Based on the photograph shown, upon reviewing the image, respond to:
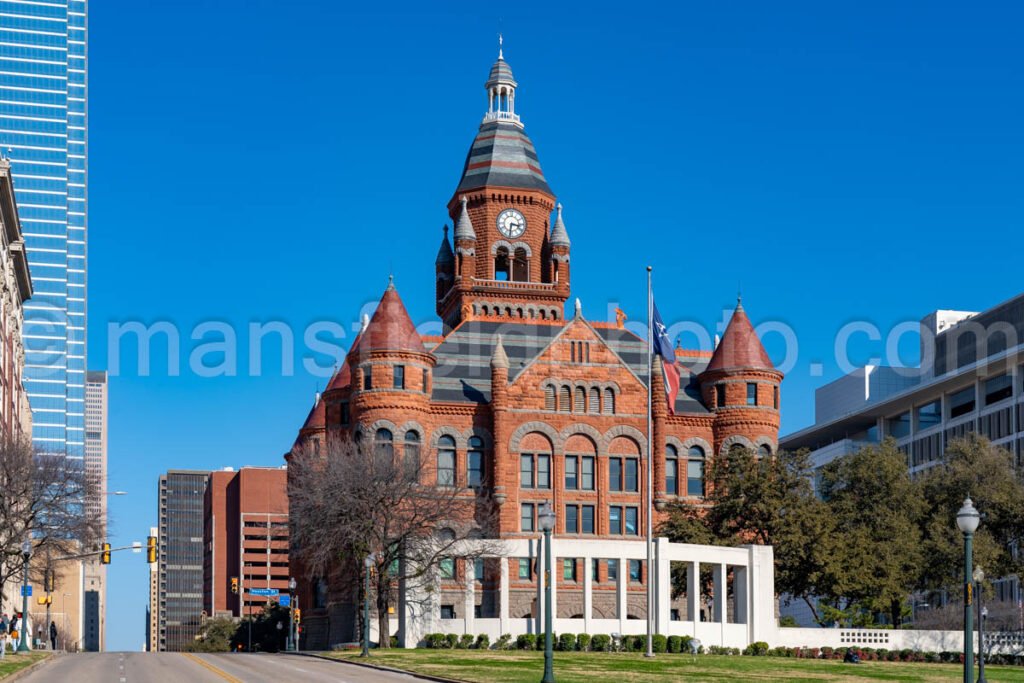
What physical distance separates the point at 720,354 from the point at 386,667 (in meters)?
54.3

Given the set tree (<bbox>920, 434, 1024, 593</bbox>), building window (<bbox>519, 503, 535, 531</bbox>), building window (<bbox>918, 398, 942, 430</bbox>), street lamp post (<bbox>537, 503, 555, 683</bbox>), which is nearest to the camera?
street lamp post (<bbox>537, 503, 555, 683</bbox>)

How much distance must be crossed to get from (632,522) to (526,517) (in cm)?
679

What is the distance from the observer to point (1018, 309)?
14425 cm

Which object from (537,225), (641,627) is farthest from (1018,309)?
(641,627)

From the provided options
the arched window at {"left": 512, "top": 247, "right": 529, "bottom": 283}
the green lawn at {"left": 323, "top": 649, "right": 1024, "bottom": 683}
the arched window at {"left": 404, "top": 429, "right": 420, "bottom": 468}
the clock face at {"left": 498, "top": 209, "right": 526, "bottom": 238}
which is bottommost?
the green lawn at {"left": 323, "top": 649, "right": 1024, "bottom": 683}

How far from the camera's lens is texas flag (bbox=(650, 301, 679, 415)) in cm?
7938

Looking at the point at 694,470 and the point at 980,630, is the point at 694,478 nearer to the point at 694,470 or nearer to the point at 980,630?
the point at 694,470

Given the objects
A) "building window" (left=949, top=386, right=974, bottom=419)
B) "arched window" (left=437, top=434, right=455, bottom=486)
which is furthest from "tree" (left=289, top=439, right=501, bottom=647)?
"building window" (left=949, top=386, right=974, bottom=419)

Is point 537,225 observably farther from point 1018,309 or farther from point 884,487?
point 1018,309

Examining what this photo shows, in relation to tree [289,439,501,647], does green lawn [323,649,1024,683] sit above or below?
below

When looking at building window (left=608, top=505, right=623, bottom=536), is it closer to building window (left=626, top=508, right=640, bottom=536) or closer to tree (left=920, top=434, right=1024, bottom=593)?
building window (left=626, top=508, right=640, bottom=536)

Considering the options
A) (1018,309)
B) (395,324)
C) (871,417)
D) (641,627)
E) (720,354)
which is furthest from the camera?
(871,417)

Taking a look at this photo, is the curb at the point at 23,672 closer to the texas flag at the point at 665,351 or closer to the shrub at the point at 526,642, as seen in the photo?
the shrub at the point at 526,642

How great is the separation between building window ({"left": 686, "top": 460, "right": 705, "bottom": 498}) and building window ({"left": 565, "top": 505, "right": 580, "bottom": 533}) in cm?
755
